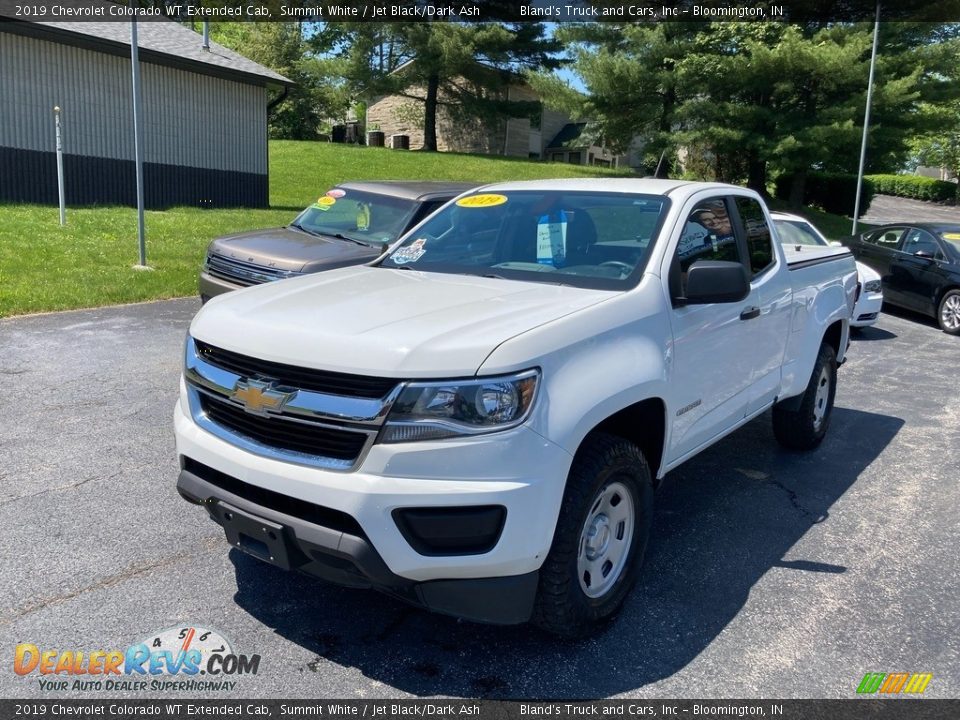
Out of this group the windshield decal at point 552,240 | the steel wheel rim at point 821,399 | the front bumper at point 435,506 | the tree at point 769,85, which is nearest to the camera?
the front bumper at point 435,506

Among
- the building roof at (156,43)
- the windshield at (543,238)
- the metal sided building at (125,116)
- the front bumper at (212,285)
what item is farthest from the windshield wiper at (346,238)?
the building roof at (156,43)

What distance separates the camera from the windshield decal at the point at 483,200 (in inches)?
182

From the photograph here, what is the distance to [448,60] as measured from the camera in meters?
34.6

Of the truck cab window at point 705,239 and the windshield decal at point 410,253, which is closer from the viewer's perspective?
the truck cab window at point 705,239

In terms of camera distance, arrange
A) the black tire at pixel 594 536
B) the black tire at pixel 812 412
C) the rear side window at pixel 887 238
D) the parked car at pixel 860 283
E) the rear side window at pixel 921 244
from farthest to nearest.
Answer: the rear side window at pixel 887 238 < the rear side window at pixel 921 244 < the parked car at pixel 860 283 < the black tire at pixel 812 412 < the black tire at pixel 594 536

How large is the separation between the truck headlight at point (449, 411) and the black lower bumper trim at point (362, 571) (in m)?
0.41

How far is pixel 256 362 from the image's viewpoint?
3.10 metres

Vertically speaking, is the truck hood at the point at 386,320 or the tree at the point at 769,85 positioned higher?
the tree at the point at 769,85

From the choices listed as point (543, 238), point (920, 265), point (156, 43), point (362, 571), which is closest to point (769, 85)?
point (920, 265)

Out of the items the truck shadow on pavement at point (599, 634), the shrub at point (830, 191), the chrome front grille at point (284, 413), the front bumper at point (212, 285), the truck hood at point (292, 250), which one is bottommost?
the truck shadow on pavement at point (599, 634)

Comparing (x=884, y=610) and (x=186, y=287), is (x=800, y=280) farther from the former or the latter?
(x=186, y=287)

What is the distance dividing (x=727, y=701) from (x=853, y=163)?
88.7 ft

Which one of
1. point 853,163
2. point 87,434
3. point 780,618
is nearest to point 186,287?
point 87,434

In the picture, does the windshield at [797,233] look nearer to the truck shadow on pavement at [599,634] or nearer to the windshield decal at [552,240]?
the truck shadow on pavement at [599,634]
